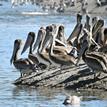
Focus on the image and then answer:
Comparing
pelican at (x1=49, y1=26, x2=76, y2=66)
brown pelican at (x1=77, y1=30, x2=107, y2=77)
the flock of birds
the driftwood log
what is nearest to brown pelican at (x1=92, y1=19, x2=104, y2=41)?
the flock of birds

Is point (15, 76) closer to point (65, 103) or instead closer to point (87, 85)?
point (87, 85)

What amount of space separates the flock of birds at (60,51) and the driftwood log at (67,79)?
0.66 ft

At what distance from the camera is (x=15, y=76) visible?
2066 cm

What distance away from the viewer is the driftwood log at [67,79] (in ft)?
57.3

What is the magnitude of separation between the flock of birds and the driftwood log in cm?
20

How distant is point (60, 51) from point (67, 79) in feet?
4.19

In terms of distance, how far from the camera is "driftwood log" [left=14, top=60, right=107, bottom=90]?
17.5 metres

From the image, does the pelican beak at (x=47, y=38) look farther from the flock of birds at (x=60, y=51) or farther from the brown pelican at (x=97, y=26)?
the brown pelican at (x=97, y=26)

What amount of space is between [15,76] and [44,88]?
9.27 feet

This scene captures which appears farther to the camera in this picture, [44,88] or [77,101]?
[44,88]

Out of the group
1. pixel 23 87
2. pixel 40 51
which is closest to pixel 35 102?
pixel 23 87

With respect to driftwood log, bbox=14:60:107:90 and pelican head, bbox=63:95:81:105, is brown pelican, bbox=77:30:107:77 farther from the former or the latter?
pelican head, bbox=63:95:81:105

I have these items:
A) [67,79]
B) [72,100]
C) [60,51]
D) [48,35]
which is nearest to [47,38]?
[48,35]

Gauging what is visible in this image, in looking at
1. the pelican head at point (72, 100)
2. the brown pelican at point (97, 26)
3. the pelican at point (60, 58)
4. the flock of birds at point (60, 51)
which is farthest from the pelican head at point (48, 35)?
the pelican head at point (72, 100)
